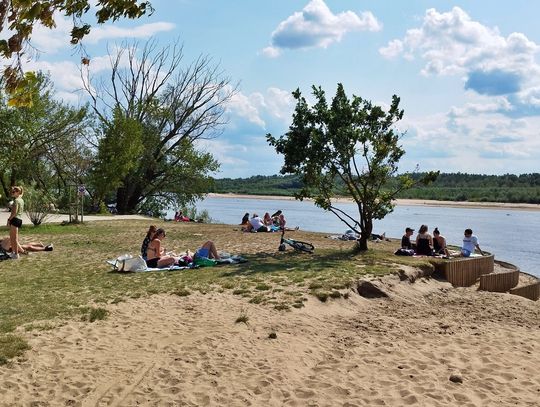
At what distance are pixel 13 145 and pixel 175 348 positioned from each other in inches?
838

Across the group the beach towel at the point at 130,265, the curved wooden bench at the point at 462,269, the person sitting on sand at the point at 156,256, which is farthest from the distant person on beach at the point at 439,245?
the beach towel at the point at 130,265

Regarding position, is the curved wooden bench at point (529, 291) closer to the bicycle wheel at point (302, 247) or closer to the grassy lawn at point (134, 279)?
the grassy lawn at point (134, 279)

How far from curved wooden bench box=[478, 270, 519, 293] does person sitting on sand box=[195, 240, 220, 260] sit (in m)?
6.32

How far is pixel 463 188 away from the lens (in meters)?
116

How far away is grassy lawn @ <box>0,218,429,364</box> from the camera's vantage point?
7797 millimetres

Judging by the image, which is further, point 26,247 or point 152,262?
point 26,247

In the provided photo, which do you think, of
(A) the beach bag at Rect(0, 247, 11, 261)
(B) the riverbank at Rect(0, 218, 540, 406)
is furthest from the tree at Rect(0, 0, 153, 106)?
(A) the beach bag at Rect(0, 247, 11, 261)

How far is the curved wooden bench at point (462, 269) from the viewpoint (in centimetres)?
1341

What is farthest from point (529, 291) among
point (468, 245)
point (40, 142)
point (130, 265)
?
point (40, 142)

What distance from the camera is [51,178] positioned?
38000mm

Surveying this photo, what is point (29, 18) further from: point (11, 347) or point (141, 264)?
point (141, 264)

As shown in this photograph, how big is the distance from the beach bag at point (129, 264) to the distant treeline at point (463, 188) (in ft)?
220

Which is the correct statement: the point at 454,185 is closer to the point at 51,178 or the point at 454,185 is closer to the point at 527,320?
the point at 51,178

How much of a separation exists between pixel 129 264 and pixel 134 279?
2.80 ft
